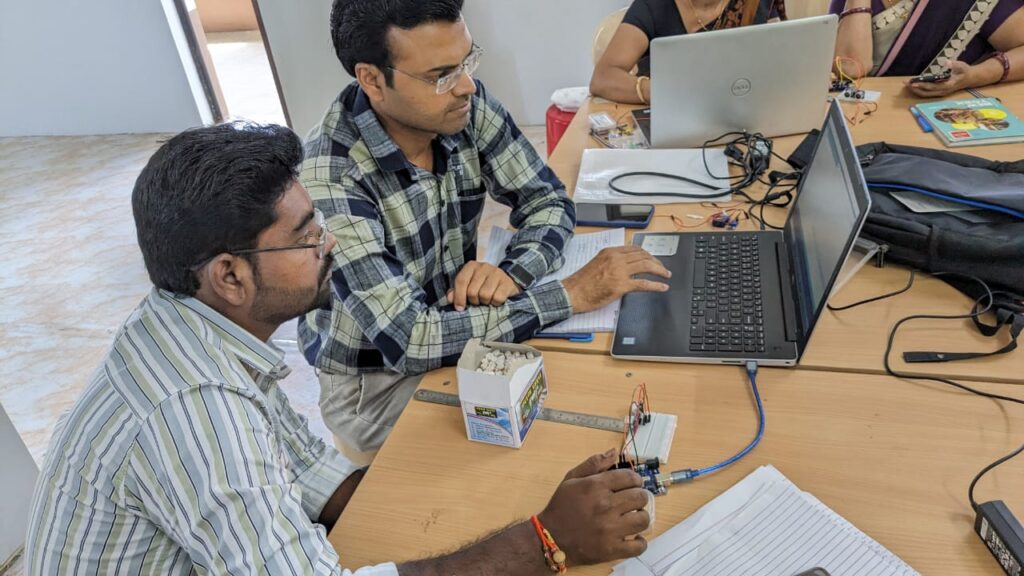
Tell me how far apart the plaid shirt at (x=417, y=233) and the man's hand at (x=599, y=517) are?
16.2 inches

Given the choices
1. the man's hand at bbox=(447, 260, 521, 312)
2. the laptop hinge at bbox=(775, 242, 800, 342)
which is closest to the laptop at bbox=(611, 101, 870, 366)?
the laptop hinge at bbox=(775, 242, 800, 342)

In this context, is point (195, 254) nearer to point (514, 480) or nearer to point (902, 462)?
point (514, 480)

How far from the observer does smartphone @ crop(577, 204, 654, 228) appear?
1.57m

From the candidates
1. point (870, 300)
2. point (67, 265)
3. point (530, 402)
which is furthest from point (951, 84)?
point (67, 265)

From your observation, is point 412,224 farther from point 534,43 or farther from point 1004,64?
point 534,43

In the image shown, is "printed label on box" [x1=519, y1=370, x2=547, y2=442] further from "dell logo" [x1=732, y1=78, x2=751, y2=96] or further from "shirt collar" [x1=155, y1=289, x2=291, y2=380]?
"dell logo" [x1=732, y1=78, x2=751, y2=96]

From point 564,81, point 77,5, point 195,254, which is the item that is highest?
point 195,254

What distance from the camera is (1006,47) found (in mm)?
2062

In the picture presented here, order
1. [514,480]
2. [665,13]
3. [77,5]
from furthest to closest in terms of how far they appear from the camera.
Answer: [77,5]
[665,13]
[514,480]

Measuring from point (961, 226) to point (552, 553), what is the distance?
0.94 m

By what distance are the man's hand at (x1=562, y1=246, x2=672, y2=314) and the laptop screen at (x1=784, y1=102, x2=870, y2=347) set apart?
0.77 feet

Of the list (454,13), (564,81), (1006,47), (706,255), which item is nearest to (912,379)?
(706,255)

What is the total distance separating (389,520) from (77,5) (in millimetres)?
4638

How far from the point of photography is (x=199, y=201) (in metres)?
0.88
